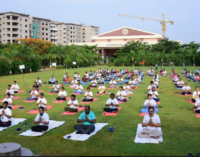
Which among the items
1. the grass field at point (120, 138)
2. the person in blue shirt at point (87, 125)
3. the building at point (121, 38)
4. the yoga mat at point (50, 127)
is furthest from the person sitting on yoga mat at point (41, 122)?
the building at point (121, 38)

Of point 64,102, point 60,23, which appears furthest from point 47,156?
point 60,23

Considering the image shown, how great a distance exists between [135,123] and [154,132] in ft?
6.22

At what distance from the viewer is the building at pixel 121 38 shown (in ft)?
217

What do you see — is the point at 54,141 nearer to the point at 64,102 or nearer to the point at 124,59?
the point at 64,102

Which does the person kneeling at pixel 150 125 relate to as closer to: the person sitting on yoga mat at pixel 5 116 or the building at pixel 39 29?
the person sitting on yoga mat at pixel 5 116

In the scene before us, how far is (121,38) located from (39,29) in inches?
1282

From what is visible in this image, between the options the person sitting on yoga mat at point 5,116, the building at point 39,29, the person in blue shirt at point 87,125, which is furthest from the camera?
the building at point 39,29

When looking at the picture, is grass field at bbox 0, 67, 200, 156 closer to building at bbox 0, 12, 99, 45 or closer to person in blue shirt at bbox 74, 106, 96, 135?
person in blue shirt at bbox 74, 106, 96, 135

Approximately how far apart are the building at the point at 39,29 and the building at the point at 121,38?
24177mm

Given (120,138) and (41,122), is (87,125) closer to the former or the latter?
(120,138)

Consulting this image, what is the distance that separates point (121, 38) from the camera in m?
68.9

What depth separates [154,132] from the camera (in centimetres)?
771

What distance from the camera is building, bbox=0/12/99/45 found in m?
75.1

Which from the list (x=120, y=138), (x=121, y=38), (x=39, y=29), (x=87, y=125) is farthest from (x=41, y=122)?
(x=39, y=29)
